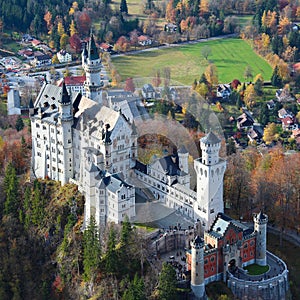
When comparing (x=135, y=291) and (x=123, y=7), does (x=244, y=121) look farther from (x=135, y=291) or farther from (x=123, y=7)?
(x=123, y=7)

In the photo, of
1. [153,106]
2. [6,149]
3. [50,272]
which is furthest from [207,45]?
[50,272]

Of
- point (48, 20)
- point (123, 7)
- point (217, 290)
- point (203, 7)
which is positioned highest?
point (203, 7)

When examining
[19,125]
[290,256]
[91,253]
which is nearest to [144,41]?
[19,125]

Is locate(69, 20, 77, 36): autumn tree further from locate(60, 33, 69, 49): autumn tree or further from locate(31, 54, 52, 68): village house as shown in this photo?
locate(31, 54, 52, 68): village house

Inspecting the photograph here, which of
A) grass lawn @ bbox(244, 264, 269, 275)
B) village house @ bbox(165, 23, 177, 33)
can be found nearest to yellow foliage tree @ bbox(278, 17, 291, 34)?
village house @ bbox(165, 23, 177, 33)

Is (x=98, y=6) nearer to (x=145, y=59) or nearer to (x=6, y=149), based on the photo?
(x=145, y=59)

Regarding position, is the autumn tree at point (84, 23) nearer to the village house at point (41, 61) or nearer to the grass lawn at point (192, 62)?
the village house at point (41, 61)
